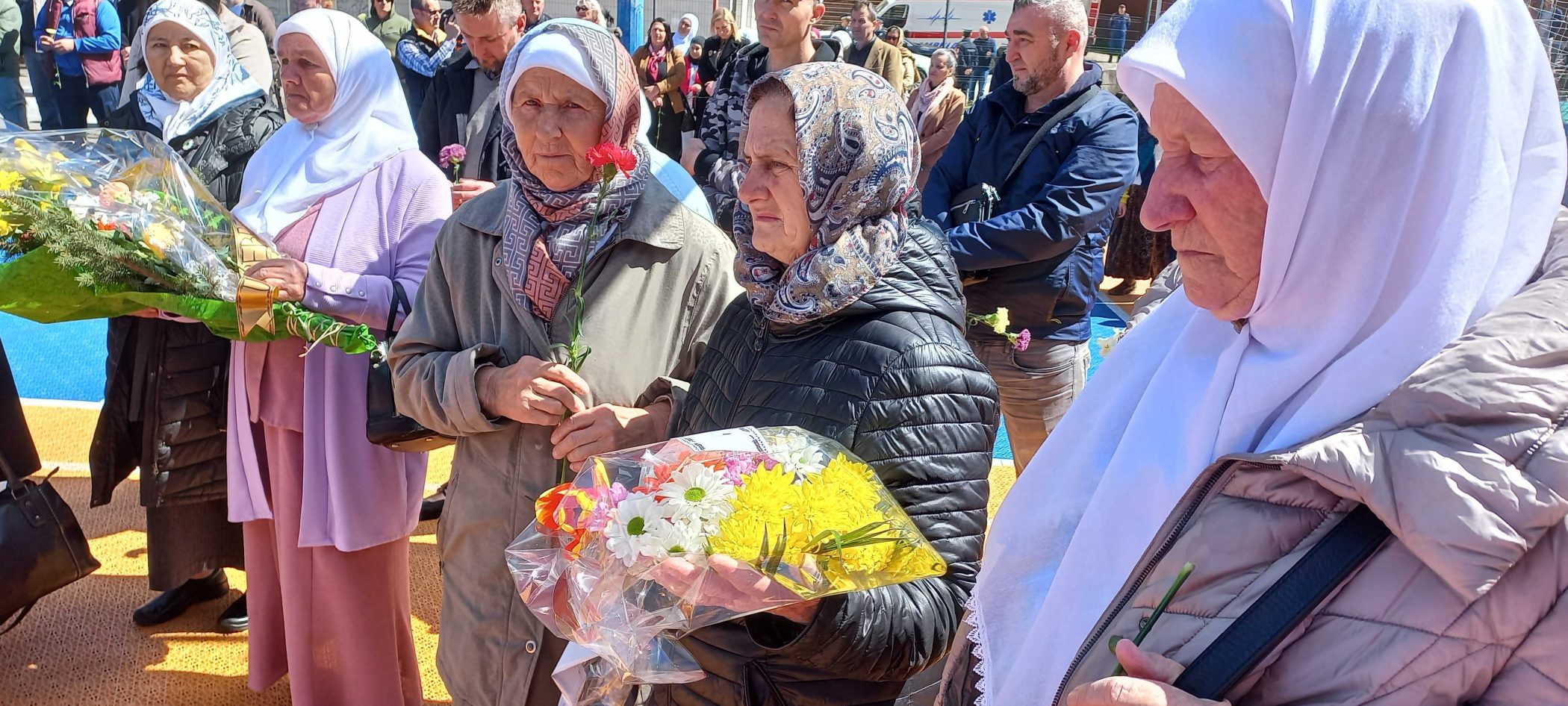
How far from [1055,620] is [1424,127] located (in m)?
0.76

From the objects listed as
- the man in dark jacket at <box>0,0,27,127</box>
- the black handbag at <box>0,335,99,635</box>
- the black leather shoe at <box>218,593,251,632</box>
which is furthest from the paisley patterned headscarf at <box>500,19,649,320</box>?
the man in dark jacket at <box>0,0,27,127</box>

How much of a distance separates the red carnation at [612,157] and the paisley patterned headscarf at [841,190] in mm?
420

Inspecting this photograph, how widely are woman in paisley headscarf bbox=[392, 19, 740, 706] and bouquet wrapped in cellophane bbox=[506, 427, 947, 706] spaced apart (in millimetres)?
709

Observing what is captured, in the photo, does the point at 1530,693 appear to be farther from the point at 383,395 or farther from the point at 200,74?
the point at 200,74

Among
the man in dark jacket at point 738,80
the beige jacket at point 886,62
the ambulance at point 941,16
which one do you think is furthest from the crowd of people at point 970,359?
the ambulance at point 941,16

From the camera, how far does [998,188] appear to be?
4.21 meters

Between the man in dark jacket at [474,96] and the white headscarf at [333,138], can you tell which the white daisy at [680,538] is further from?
the man in dark jacket at [474,96]

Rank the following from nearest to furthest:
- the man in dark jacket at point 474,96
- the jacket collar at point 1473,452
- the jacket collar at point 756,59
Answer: the jacket collar at point 1473,452 → the man in dark jacket at point 474,96 → the jacket collar at point 756,59

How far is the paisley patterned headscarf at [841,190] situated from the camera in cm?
192

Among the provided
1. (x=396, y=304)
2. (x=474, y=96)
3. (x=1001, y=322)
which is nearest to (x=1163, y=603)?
(x=396, y=304)

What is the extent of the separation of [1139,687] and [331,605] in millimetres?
2826

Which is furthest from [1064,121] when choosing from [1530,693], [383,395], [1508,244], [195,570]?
[195,570]

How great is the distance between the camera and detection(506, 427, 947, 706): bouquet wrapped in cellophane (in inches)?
57.6

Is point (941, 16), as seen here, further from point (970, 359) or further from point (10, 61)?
point (970, 359)
